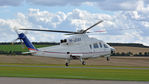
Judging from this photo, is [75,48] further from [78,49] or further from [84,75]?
[84,75]

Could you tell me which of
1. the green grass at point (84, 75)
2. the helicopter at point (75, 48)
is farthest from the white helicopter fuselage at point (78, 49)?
the green grass at point (84, 75)

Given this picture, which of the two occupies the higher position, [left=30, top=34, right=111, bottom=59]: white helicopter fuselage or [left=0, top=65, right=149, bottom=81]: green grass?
[left=30, top=34, right=111, bottom=59]: white helicopter fuselage

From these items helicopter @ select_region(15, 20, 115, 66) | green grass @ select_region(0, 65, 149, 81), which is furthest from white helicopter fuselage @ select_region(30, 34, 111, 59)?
green grass @ select_region(0, 65, 149, 81)

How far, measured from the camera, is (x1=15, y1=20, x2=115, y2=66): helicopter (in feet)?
146

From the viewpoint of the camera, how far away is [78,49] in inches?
1826

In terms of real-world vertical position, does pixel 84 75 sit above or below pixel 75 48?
below

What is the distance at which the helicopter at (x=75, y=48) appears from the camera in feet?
146

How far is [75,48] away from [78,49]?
0.60 m

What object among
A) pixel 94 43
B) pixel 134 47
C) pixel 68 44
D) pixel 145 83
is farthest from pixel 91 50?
pixel 134 47

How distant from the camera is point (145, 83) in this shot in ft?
72.6

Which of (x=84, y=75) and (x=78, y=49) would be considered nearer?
(x=84, y=75)

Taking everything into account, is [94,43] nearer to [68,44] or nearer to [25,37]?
[68,44]

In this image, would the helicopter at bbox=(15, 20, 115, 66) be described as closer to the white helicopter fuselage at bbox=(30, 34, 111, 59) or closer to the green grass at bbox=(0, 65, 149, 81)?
the white helicopter fuselage at bbox=(30, 34, 111, 59)

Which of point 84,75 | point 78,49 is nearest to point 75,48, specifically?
point 78,49
